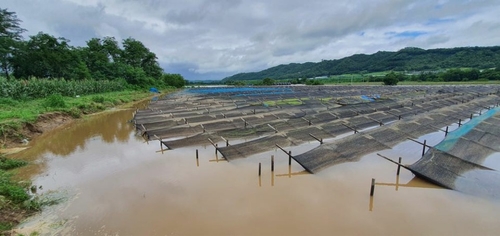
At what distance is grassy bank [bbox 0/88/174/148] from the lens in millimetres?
11919

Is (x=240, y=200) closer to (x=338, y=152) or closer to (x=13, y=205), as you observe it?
(x=338, y=152)

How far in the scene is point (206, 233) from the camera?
5.64m

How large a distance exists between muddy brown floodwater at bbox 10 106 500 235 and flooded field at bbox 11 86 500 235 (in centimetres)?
3

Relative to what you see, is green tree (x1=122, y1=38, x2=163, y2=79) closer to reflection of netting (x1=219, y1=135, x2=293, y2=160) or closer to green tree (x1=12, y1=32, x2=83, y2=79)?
green tree (x1=12, y1=32, x2=83, y2=79)

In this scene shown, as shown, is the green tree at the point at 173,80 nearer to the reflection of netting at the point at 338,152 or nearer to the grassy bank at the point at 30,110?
Answer: the grassy bank at the point at 30,110

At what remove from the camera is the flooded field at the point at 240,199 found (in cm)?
582

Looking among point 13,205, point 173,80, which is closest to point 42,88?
point 13,205

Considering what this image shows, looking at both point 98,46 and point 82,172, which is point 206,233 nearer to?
point 82,172

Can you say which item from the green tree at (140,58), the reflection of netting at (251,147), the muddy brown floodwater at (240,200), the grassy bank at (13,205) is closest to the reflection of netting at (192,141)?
the muddy brown floodwater at (240,200)

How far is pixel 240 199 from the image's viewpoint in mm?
7109

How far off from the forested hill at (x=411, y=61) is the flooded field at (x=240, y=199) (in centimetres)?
10060

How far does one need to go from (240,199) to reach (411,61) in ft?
399

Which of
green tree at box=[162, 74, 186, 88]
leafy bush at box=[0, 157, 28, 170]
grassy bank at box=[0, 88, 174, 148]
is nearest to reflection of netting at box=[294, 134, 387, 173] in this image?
leafy bush at box=[0, 157, 28, 170]

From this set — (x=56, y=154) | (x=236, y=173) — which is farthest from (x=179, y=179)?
(x=56, y=154)
